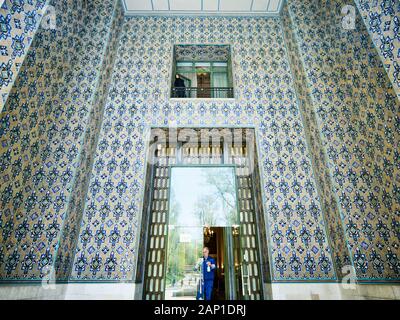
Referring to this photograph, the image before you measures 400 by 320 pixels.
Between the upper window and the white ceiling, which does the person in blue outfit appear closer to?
the upper window

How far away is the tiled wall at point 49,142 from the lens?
3619 mm

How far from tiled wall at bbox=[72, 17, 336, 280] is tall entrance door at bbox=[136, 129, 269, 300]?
14.7 inches

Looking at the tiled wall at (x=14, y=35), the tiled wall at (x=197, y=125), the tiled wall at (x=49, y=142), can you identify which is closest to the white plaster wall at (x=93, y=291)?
the tiled wall at (x=197, y=125)

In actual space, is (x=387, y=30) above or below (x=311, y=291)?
above

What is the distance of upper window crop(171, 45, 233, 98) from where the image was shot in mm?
6457

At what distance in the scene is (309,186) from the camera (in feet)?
16.6

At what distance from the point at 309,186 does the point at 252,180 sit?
1210mm

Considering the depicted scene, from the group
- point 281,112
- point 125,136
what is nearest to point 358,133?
point 281,112

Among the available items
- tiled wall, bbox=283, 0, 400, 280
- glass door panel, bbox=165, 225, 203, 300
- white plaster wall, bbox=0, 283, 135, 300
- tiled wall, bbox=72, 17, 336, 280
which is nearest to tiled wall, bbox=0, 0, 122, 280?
white plaster wall, bbox=0, 283, 135, 300

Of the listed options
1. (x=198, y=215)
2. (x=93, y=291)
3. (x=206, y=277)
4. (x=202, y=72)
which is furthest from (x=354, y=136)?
(x=93, y=291)

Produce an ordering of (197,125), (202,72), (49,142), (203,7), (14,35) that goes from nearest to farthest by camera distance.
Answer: (14,35), (49,142), (197,125), (203,7), (202,72)

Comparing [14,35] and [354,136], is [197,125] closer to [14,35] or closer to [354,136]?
[354,136]

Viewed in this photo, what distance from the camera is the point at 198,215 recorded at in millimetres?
5449

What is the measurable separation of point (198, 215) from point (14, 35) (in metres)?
4.32
